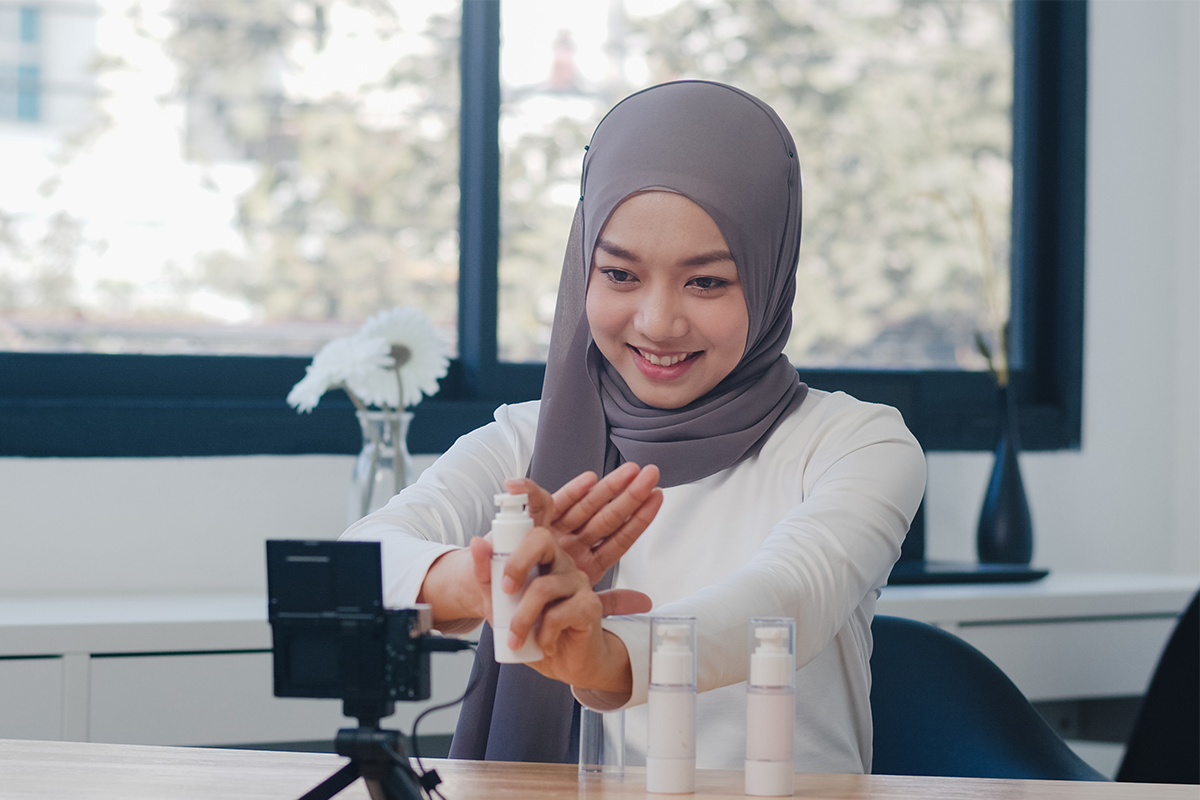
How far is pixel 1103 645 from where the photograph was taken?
6.98 ft

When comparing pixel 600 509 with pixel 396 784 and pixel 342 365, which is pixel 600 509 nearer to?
pixel 396 784

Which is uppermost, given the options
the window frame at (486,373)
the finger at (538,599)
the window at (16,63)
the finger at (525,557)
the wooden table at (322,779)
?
the window at (16,63)

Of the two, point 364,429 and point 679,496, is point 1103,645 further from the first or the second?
point 364,429

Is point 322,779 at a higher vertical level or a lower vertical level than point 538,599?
lower

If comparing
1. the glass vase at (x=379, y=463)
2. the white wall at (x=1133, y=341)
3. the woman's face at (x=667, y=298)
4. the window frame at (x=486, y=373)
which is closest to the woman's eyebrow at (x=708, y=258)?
the woman's face at (x=667, y=298)

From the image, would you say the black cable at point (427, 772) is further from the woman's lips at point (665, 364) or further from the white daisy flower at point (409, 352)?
the white daisy flower at point (409, 352)

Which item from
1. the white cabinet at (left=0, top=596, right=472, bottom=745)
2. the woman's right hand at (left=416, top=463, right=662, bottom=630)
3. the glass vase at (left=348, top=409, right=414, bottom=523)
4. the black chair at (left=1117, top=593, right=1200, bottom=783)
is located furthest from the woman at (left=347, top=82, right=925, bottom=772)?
the black chair at (left=1117, top=593, right=1200, bottom=783)

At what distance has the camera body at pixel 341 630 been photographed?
0.75 m

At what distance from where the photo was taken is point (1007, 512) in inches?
90.6

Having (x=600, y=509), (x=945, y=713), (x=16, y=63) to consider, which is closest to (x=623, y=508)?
(x=600, y=509)

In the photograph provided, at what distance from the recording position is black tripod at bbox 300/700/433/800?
748 mm

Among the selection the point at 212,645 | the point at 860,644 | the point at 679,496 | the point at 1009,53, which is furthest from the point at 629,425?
the point at 1009,53

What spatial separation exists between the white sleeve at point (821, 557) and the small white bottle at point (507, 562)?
0.10 meters

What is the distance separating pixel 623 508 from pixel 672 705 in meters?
0.15
